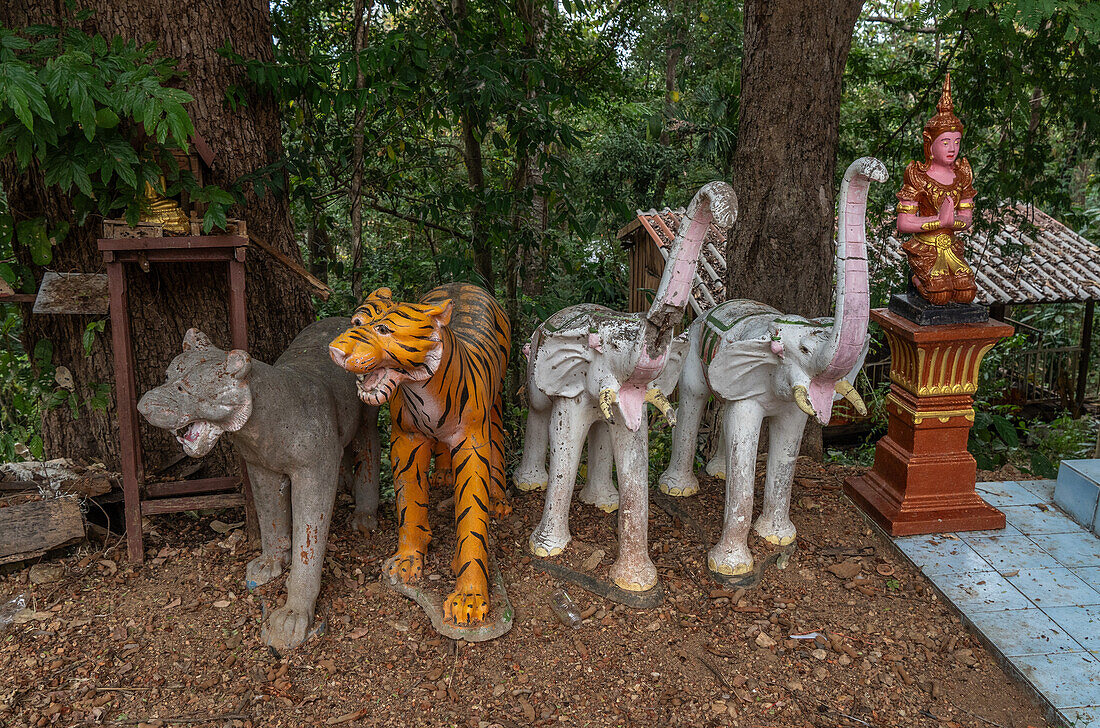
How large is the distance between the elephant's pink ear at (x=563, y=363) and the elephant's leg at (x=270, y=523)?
54.7 inches

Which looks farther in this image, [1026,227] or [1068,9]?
[1026,227]

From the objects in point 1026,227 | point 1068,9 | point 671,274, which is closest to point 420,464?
point 671,274

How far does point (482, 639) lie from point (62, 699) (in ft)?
5.99

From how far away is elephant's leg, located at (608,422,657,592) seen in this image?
360 cm

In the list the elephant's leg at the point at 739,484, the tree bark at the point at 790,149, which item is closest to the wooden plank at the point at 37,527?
the elephant's leg at the point at 739,484

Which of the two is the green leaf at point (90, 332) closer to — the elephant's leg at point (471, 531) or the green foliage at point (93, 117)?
the green foliage at point (93, 117)

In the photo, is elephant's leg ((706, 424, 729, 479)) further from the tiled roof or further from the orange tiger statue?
the tiled roof

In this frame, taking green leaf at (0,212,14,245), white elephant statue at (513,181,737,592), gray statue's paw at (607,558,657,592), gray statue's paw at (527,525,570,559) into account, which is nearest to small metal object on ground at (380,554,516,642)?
gray statue's paw at (527,525,570,559)

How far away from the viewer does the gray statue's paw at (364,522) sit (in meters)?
4.25

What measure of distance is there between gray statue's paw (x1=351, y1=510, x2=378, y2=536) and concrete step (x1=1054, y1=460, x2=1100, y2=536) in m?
4.34

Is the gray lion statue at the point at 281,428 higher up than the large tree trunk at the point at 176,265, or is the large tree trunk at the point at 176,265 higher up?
the large tree trunk at the point at 176,265

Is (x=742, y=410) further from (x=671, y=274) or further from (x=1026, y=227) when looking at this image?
(x=1026, y=227)

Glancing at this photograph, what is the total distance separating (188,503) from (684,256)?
9.30ft

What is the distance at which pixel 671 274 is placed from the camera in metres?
3.07
